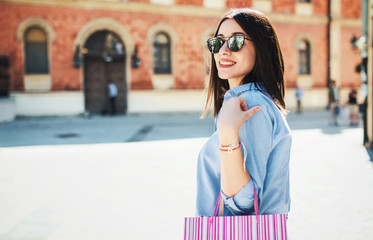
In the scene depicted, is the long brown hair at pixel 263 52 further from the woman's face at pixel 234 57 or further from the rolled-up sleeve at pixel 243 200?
Result: the rolled-up sleeve at pixel 243 200

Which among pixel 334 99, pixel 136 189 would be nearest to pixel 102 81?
pixel 334 99

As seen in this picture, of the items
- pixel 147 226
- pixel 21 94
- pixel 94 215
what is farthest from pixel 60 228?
pixel 21 94

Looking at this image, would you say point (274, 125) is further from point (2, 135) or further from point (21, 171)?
point (2, 135)

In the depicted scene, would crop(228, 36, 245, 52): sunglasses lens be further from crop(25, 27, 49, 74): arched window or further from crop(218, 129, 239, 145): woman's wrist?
crop(25, 27, 49, 74): arched window

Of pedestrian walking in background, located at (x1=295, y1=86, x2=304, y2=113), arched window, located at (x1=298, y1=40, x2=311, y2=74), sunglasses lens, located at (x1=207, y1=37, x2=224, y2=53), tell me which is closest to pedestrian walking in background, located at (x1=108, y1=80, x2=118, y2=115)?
pedestrian walking in background, located at (x1=295, y1=86, x2=304, y2=113)

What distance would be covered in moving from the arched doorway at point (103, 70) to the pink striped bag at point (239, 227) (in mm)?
18109

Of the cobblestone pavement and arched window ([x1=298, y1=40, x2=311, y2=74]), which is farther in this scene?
arched window ([x1=298, y1=40, x2=311, y2=74])

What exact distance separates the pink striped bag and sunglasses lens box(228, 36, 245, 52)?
25.3 inches

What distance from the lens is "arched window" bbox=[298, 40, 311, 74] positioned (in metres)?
22.2

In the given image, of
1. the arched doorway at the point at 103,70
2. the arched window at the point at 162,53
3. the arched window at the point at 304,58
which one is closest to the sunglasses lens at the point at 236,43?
the arched doorway at the point at 103,70

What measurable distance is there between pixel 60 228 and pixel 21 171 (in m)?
3.22

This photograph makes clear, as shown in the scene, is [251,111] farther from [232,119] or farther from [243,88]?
[243,88]

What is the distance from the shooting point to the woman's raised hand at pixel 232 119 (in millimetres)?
1271

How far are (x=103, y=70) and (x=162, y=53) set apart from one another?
11.2 feet
